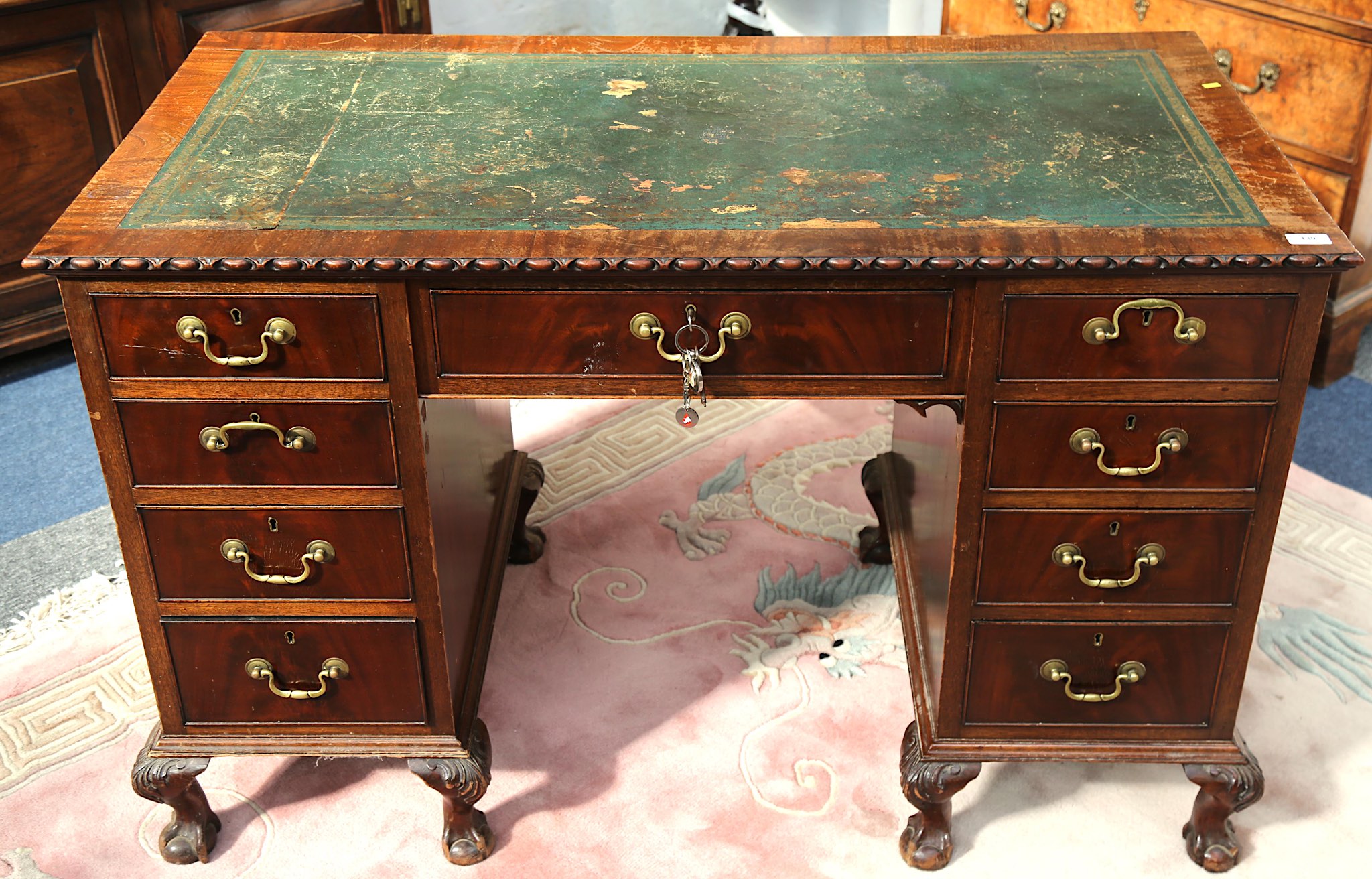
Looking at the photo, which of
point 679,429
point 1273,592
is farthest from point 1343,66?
point 679,429

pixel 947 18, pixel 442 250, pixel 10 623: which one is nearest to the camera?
pixel 442 250

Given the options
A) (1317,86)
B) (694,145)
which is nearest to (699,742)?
(694,145)

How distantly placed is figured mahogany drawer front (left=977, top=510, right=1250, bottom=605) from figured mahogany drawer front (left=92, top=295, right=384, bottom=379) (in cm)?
75

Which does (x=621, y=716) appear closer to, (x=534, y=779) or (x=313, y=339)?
(x=534, y=779)

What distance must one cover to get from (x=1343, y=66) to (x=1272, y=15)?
0.55 feet

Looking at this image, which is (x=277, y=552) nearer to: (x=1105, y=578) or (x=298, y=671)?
(x=298, y=671)

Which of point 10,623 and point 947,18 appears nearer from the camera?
point 10,623

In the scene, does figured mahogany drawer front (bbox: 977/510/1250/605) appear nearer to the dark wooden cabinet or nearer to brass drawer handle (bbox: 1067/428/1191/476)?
brass drawer handle (bbox: 1067/428/1191/476)

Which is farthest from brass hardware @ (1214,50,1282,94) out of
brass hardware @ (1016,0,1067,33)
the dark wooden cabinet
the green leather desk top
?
the dark wooden cabinet

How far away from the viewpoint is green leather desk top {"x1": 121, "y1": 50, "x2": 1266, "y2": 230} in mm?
1488

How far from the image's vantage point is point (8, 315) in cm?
274

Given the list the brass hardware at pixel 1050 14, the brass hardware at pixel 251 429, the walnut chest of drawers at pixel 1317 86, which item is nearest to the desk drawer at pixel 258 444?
the brass hardware at pixel 251 429

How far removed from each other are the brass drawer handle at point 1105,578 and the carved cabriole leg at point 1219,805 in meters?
0.29

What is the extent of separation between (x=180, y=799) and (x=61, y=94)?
4.99 ft
